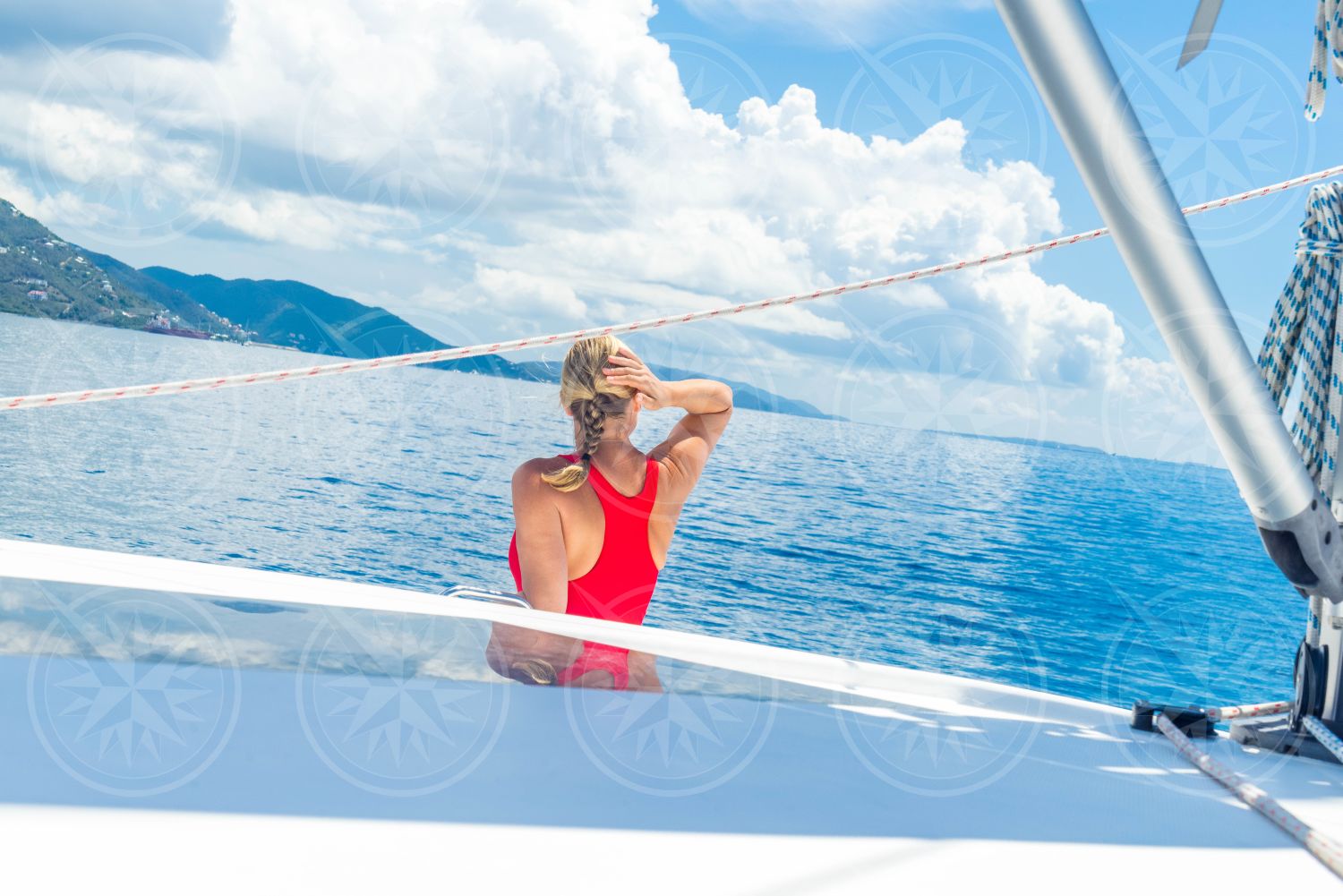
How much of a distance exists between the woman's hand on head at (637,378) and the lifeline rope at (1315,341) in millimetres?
1082

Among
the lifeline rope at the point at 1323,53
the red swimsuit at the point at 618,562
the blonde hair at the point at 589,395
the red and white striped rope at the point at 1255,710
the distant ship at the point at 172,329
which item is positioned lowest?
the red and white striped rope at the point at 1255,710

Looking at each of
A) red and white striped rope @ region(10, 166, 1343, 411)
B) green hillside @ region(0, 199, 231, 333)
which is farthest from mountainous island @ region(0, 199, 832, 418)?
red and white striped rope @ region(10, 166, 1343, 411)

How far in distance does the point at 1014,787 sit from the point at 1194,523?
44443 millimetres

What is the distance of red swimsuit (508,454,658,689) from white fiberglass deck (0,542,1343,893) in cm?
44

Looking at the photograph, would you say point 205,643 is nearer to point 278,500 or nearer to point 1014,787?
point 1014,787

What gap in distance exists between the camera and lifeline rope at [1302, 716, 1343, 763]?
140cm

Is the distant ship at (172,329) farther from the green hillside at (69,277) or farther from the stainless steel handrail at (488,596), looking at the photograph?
the green hillside at (69,277)

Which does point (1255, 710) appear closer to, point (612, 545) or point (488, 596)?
point (612, 545)

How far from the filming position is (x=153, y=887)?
66 centimetres

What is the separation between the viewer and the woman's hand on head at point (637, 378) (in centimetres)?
187

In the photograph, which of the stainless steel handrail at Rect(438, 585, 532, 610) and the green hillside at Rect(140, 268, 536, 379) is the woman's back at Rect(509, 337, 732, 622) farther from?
the green hillside at Rect(140, 268, 536, 379)

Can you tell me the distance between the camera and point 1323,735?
4.67 ft

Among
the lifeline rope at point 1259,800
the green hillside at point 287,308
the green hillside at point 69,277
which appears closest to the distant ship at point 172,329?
the green hillside at point 287,308

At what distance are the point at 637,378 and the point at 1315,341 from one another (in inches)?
47.0
